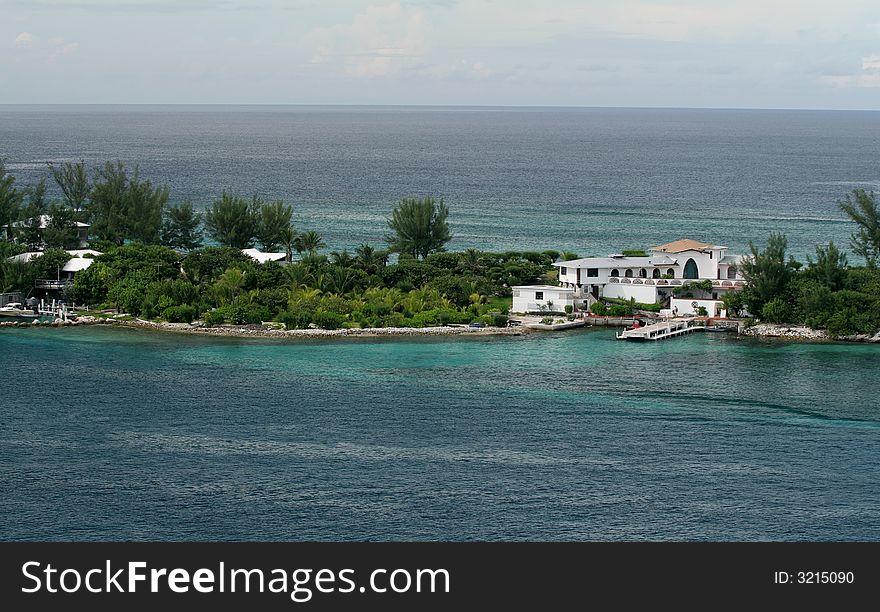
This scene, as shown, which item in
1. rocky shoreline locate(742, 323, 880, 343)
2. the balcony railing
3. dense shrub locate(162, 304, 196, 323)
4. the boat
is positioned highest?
the balcony railing

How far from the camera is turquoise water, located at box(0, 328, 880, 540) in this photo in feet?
113

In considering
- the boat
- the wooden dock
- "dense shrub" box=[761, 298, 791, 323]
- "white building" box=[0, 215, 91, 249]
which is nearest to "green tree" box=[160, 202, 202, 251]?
"white building" box=[0, 215, 91, 249]

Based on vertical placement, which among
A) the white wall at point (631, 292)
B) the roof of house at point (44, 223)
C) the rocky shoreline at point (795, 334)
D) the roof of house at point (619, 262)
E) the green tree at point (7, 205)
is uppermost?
the green tree at point (7, 205)

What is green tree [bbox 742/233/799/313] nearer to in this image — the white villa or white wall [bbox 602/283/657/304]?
the white villa

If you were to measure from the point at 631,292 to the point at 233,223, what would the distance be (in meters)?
24.5

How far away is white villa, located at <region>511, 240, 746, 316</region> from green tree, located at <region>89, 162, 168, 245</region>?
25.0 meters

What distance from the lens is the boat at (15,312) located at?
65000 millimetres

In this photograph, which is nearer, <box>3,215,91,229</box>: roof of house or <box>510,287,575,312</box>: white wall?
<box>510,287,575,312</box>: white wall

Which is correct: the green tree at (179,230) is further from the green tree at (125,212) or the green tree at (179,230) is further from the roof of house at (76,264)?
the roof of house at (76,264)

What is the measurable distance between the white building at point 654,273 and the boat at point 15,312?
26892mm

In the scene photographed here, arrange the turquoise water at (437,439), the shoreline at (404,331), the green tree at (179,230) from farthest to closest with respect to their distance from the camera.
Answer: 1. the green tree at (179,230)
2. the shoreline at (404,331)
3. the turquoise water at (437,439)

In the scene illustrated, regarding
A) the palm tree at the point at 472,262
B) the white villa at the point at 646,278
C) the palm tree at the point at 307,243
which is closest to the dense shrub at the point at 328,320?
the white villa at the point at 646,278

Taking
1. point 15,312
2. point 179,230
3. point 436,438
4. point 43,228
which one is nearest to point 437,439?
point 436,438
